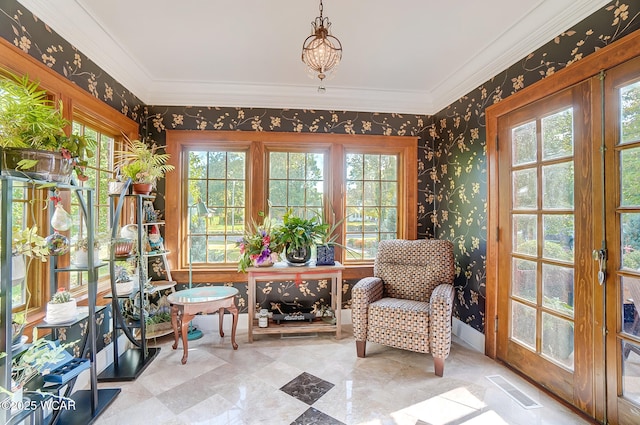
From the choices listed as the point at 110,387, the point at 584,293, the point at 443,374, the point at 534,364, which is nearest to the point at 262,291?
the point at 110,387

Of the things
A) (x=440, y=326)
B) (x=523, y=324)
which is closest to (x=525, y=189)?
(x=523, y=324)

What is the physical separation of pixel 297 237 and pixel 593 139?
2.29 meters

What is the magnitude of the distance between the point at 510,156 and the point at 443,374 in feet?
6.09

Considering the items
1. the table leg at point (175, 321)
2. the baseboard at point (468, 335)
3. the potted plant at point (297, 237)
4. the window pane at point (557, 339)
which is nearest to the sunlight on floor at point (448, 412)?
the window pane at point (557, 339)

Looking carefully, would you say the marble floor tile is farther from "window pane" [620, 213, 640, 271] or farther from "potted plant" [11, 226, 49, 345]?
"window pane" [620, 213, 640, 271]

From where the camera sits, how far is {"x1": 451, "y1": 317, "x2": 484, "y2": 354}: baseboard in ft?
8.74

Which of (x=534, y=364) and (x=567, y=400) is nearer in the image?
(x=567, y=400)

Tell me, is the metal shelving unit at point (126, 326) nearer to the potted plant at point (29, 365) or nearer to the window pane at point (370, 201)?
the potted plant at point (29, 365)

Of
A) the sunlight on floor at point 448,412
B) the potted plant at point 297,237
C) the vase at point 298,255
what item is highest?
the potted plant at point 297,237

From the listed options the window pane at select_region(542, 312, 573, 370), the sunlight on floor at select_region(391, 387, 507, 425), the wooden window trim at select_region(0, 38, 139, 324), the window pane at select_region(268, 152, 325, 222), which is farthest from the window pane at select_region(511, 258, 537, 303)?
the wooden window trim at select_region(0, 38, 139, 324)

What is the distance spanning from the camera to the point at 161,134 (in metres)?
3.14

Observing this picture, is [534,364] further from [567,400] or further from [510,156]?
[510,156]

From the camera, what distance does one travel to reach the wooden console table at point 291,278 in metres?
2.81

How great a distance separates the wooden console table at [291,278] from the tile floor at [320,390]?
0.18 metres
